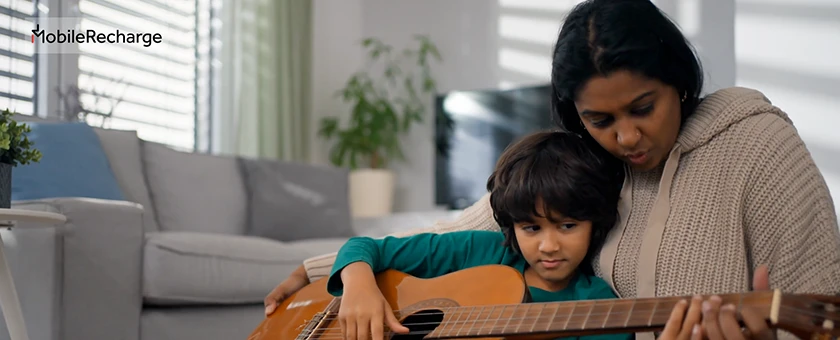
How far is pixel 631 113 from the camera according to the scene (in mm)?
1122

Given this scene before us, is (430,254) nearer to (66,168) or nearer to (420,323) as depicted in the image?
(420,323)

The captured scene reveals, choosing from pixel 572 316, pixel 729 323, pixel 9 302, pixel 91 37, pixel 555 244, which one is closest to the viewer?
pixel 729 323

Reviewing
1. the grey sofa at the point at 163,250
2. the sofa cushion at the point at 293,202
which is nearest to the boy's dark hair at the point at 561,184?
the grey sofa at the point at 163,250

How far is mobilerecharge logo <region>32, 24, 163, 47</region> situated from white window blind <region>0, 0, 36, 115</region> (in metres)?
0.07

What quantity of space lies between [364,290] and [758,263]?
0.54 m

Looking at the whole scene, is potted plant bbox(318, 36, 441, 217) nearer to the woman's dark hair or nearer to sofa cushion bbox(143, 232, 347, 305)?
sofa cushion bbox(143, 232, 347, 305)

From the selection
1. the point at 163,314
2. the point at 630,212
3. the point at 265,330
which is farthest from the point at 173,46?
the point at 630,212

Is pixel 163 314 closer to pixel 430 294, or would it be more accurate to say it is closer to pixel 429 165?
pixel 430 294

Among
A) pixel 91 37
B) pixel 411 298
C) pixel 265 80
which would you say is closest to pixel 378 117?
pixel 265 80

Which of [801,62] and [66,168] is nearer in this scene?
[801,62]

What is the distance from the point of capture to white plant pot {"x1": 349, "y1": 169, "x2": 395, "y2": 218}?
4723 mm

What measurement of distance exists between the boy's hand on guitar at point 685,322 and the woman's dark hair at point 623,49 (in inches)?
13.8

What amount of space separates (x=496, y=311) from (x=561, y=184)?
0.23 m

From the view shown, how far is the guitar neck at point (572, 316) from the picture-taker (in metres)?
0.88
